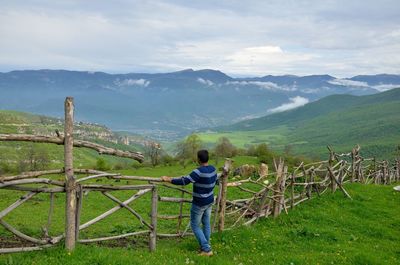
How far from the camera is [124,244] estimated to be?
463 inches

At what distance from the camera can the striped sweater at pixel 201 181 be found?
1030cm

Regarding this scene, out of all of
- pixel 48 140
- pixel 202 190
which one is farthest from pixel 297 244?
pixel 48 140

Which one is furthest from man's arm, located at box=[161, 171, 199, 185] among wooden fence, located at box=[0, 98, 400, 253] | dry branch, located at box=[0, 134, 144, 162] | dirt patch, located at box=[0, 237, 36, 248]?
dirt patch, located at box=[0, 237, 36, 248]

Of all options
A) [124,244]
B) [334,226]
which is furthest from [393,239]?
[124,244]

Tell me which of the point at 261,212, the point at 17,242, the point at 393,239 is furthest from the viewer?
the point at 261,212

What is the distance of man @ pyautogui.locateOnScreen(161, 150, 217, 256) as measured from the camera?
1030cm

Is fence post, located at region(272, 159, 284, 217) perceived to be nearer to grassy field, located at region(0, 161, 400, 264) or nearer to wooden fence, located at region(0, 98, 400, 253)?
wooden fence, located at region(0, 98, 400, 253)

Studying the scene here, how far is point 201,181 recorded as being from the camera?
10.4m

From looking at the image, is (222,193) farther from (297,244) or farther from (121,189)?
(121,189)

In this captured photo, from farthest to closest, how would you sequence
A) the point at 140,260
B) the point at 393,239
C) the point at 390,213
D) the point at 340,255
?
the point at 390,213, the point at 393,239, the point at 340,255, the point at 140,260

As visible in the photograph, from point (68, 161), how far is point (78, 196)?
0.93m

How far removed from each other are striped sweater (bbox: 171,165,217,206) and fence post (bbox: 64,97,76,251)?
2.60m

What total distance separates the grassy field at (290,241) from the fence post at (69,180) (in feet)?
1.10

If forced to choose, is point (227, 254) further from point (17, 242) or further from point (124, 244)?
point (17, 242)
